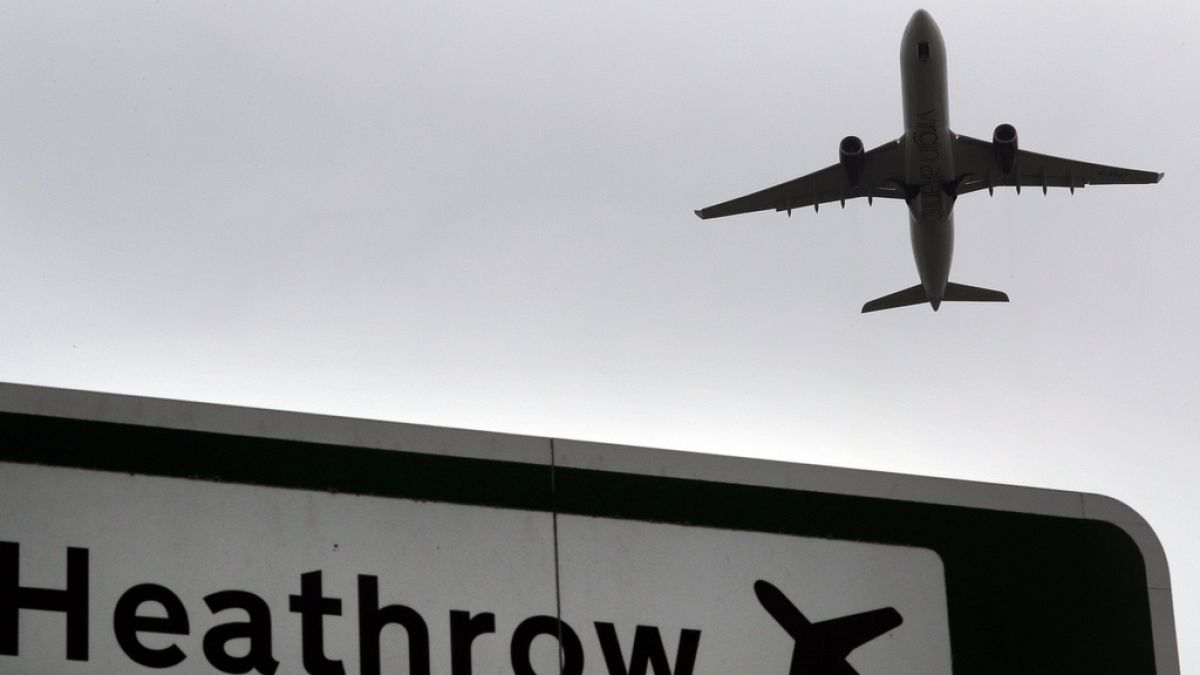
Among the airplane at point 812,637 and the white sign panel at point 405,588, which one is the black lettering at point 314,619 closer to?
the white sign panel at point 405,588

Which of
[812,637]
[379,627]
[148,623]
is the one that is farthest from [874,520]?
[148,623]

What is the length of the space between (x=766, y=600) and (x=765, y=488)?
Answer: 0.59m

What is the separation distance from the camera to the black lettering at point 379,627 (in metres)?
7.41

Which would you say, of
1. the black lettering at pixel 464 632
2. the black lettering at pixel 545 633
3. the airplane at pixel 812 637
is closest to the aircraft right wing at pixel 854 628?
the airplane at pixel 812 637

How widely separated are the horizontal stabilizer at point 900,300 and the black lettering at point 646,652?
43.6 m

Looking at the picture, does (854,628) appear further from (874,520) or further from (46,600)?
(46,600)

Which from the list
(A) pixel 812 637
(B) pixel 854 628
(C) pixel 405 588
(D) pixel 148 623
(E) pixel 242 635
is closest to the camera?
(D) pixel 148 623

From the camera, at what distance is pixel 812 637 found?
8492mm

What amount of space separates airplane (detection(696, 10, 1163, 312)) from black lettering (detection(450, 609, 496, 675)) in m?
33.4

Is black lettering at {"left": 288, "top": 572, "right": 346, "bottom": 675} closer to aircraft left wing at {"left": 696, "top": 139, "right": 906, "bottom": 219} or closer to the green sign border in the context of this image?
the green sign border

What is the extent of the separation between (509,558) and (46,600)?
7.07 ft

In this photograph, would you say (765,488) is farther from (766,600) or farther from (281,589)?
(281,589)

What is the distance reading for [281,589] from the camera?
7.35m

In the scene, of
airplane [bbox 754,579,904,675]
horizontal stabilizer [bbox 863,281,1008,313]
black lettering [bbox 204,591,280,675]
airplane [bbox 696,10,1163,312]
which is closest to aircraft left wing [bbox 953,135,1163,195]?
airplane [bbox 696,10,1163,312]
